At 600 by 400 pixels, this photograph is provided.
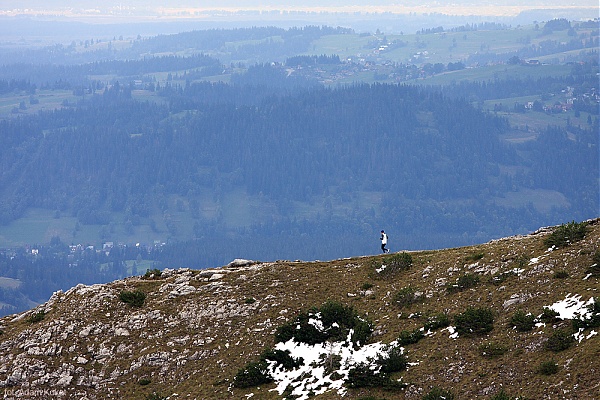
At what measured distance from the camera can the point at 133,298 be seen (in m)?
68.8

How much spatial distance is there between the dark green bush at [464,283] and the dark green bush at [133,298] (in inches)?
1046

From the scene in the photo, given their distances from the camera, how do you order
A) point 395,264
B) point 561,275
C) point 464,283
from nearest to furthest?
point 561,275
point 464,283
point 395,264

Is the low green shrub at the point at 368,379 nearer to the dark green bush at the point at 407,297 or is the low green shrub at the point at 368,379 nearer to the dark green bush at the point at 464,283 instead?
the dark green bush at the point at 407,297

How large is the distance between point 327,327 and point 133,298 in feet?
64.1

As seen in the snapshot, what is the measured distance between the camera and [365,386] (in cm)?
5012

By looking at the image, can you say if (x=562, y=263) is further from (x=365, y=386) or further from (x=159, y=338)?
(x=159, y=338)

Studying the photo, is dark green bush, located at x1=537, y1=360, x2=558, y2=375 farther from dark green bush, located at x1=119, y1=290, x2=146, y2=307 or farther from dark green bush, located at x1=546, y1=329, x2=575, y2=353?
dark green bush, located at x1=119, y1=290, x2=146, y2=307

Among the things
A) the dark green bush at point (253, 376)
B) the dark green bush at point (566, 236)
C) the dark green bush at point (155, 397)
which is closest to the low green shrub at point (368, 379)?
the dark green bush at point (253, 376)

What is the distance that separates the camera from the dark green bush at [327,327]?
56.6 meters

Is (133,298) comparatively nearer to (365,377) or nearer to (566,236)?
(365,377)

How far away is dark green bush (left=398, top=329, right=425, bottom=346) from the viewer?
5326cm

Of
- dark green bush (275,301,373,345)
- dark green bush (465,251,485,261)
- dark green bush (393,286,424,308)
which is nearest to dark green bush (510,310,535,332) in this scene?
dark green bush (393,286,424,308)

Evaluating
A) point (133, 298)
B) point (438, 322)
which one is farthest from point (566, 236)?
point (133, 298)

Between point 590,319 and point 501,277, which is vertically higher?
point 590,319
